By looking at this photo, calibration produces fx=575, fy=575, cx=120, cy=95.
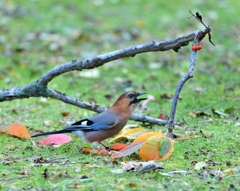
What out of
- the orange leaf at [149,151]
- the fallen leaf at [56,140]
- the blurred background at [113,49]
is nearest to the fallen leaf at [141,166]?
the orange leaf at [149,151]

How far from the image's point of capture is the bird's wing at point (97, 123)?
5.10 m

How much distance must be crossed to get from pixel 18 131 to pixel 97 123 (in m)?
0.90

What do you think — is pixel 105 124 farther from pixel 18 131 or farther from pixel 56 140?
pixel 18 131

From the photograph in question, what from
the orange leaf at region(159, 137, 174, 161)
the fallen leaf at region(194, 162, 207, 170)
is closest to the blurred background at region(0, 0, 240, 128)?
the orange leaf at region(159, 137, 174, 161)

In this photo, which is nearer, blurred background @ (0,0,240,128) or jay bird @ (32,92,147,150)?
jay bird @ (32,92,147,150)

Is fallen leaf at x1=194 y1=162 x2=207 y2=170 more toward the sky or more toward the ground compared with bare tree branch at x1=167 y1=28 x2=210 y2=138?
more toward the ground

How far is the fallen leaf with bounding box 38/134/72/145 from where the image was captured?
5.29m

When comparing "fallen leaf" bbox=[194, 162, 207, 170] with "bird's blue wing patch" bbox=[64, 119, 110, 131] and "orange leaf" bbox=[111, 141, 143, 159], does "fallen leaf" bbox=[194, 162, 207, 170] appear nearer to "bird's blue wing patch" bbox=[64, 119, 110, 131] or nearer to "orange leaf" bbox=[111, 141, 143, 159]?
"orange leaf" bbox=[111, 141, 143, 159]

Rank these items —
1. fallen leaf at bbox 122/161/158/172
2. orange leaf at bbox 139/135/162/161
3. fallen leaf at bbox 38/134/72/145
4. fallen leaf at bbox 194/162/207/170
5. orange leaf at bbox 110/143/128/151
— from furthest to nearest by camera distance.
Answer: fallen leaf at bbox 38/134/72/145 < orange leaf at bbox 110/143/128/151 < orange leaf at bbox 139/135/162/161 < fallen leaf at bbox 194/162/207/170 < fallen leaf at bbox 122/161/158/172

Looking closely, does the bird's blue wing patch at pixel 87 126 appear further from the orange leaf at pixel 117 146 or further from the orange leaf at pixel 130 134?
the orange leaf at pixel 130 134

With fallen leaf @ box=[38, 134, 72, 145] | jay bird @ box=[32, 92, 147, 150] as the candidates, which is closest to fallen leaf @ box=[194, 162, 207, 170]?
jay bird @ box=[32, 92, 147, 150]

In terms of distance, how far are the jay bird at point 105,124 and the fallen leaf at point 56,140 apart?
158 mm

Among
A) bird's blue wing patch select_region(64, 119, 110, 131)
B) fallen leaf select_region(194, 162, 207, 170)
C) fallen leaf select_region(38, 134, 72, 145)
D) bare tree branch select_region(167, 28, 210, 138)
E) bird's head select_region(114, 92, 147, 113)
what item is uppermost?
bare tree branch select_region(167, 28, 210, 138)

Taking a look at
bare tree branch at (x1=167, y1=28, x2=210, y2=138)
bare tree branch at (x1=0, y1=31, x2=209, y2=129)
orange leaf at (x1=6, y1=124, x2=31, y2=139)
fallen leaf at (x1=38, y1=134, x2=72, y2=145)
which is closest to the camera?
bare tree branch at (x1=167, y1=28, x2=210, y2=138)
